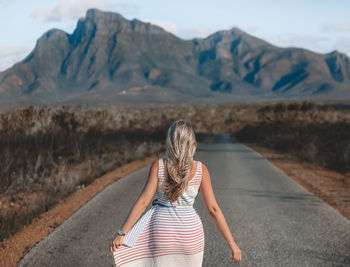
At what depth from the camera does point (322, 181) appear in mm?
11375

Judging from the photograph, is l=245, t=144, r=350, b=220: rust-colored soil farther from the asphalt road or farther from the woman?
the woman

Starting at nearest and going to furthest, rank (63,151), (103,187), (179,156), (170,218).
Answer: (179,156) → (170,218) → (103,187) → (63,151)

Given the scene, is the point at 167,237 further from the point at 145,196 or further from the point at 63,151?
the point at 63,151

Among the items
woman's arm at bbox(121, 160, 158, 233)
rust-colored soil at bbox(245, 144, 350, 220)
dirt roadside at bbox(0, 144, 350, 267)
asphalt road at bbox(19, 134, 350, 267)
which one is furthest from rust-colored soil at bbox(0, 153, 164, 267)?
rust-colored soil at bbox(245, 144, 350, 220)

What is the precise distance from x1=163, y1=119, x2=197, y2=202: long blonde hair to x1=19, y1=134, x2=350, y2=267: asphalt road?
214cm

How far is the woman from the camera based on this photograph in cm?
286

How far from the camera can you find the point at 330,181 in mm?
11539

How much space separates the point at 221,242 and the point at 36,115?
1276 cm

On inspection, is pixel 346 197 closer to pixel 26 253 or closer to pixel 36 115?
pixel 26 253

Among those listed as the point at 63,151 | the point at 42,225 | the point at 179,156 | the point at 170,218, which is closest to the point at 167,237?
the point at 170,218

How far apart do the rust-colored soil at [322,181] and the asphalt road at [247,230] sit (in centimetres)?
42

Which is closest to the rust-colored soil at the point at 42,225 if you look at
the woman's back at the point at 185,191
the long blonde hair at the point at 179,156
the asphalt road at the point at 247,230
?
the asphalt road at the point at 247,230

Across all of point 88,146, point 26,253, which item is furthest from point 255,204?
point 88,146

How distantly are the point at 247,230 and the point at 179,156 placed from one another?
3635 millimetres
